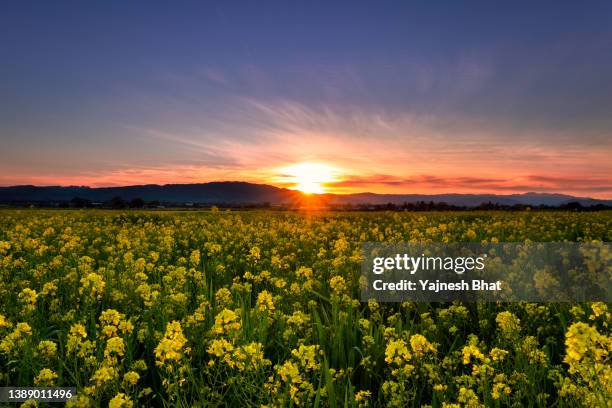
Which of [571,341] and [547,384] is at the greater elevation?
[571,341]

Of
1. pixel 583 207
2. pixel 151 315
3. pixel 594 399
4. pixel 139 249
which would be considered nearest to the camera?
pixel 594 399

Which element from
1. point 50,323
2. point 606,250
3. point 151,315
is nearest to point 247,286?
point 151,315

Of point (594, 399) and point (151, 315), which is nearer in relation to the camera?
point (594, 399)

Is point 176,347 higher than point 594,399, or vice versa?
point 176,347

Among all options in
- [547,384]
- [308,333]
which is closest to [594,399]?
[547,384]

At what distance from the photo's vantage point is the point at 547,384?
13.1ft

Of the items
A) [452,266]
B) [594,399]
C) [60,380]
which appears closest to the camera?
[594,399]

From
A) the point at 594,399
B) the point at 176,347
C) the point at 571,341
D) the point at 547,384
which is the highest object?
the point at 571,341

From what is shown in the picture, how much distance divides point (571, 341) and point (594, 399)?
0.70 metres

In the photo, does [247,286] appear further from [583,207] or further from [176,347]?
[583,207]

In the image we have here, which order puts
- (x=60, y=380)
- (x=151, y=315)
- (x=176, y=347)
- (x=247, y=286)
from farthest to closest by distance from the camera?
(x=247, y=286), (x=151, y=315), (x=60, y=380), (x=176, y=347)

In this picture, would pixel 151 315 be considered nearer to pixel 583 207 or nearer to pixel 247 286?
pixel 247 286

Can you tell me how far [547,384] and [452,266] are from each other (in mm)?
3774

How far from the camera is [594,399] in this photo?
2.99m
